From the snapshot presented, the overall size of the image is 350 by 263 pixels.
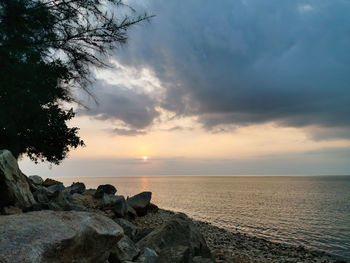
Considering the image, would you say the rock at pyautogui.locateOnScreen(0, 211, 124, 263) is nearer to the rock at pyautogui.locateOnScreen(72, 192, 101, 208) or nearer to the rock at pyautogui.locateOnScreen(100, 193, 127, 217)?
the rock at pyautogui.locateOnScreen(100, 193, 127, 217)

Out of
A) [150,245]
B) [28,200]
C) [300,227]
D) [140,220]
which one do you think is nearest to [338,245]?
[300,227]

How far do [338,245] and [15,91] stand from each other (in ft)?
82.0

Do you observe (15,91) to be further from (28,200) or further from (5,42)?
(28,200)

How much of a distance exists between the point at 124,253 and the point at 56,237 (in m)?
2.49

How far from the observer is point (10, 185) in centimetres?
780

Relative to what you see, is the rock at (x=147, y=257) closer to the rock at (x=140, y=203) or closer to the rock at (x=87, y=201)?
the rock at (x=87, y=201)

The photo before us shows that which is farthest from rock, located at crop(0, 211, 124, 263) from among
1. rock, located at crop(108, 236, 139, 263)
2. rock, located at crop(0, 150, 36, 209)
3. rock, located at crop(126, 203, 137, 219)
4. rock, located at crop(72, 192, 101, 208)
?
rock, located at crop(126, 203, 137, 219)

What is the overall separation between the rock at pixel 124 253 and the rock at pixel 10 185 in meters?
4.10

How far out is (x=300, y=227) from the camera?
93.1 ft

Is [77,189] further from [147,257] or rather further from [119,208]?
[147,257]

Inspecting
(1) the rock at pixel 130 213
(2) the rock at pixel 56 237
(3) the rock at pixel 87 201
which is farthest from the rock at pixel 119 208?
(2) the rock at pixel 56 237

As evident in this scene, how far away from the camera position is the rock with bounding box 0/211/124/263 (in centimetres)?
322

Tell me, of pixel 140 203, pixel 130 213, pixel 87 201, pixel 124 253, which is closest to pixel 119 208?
pixel 130 213

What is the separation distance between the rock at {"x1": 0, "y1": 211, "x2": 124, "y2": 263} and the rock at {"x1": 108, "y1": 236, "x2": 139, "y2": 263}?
2.31 ft
